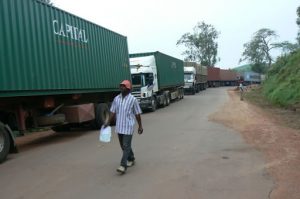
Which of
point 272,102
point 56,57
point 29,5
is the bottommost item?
point 272,102

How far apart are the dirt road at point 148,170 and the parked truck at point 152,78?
12.0 meters

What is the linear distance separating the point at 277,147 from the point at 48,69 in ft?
20.7

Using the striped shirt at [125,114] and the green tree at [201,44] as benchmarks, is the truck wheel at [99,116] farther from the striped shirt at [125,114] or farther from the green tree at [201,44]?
the green tree at [201,44]

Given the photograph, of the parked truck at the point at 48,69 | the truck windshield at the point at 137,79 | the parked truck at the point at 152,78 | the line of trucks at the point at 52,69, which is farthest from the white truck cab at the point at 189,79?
the parked truck at the point at 48,69

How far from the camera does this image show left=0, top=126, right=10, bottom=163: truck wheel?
10.3 meters

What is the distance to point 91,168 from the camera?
8.84 meters

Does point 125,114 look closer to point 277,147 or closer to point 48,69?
point 277,147

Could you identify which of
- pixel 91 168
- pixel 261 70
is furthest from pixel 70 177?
pixel 261 70

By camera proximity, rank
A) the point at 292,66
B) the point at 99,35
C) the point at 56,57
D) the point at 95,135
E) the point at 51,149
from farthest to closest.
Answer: the point at 292,66, the point at 99,35, the point at 95,135, the point at 56,57, the point at 51,149

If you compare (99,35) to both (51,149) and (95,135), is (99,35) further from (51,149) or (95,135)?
(51,149)

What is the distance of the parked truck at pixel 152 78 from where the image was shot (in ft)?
83.7

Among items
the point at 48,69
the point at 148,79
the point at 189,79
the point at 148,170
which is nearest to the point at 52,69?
the point at 48,69

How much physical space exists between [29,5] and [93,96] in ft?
18.6

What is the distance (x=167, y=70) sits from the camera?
31.9 metres
